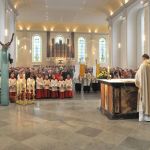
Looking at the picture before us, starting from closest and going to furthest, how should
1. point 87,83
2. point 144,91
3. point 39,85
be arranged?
point 144,91 < point 39,85 < point 87,83

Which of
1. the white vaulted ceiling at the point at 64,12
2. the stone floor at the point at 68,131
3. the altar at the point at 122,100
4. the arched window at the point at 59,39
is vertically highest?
the white vaulted ceiling at the point at 64,12

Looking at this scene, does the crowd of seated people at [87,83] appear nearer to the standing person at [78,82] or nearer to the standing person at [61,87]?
the standing person at [78,82]

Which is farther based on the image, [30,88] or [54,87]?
[54,87]

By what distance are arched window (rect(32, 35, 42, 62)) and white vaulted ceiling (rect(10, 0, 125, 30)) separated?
1.64 metres

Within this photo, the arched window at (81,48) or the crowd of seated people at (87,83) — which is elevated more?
the arched window at (81,48)

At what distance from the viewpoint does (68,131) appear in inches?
233

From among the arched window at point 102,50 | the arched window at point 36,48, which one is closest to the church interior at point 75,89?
the arched window at point 36,48

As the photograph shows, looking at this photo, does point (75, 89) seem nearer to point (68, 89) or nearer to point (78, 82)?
point (78, 82)

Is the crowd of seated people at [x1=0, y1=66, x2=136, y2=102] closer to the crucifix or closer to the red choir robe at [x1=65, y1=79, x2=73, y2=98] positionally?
the red choir robe at [x1=65, y1=79, x2=73, y2=98]

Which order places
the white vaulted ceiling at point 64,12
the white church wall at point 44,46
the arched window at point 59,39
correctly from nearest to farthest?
1. the white vaulted ceiling at point 64,12
2. the white church wall at point 44,46
3. the arched window at point 59,39

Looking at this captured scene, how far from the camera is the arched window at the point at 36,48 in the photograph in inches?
1211

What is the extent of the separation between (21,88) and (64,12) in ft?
46.3

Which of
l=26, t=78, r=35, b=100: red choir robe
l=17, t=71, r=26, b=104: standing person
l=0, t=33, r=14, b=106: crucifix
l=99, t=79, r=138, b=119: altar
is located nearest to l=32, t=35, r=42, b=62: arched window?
l=26, t=78, r=35, b=100: red choir robe

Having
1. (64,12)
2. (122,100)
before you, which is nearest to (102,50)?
(64,12)
